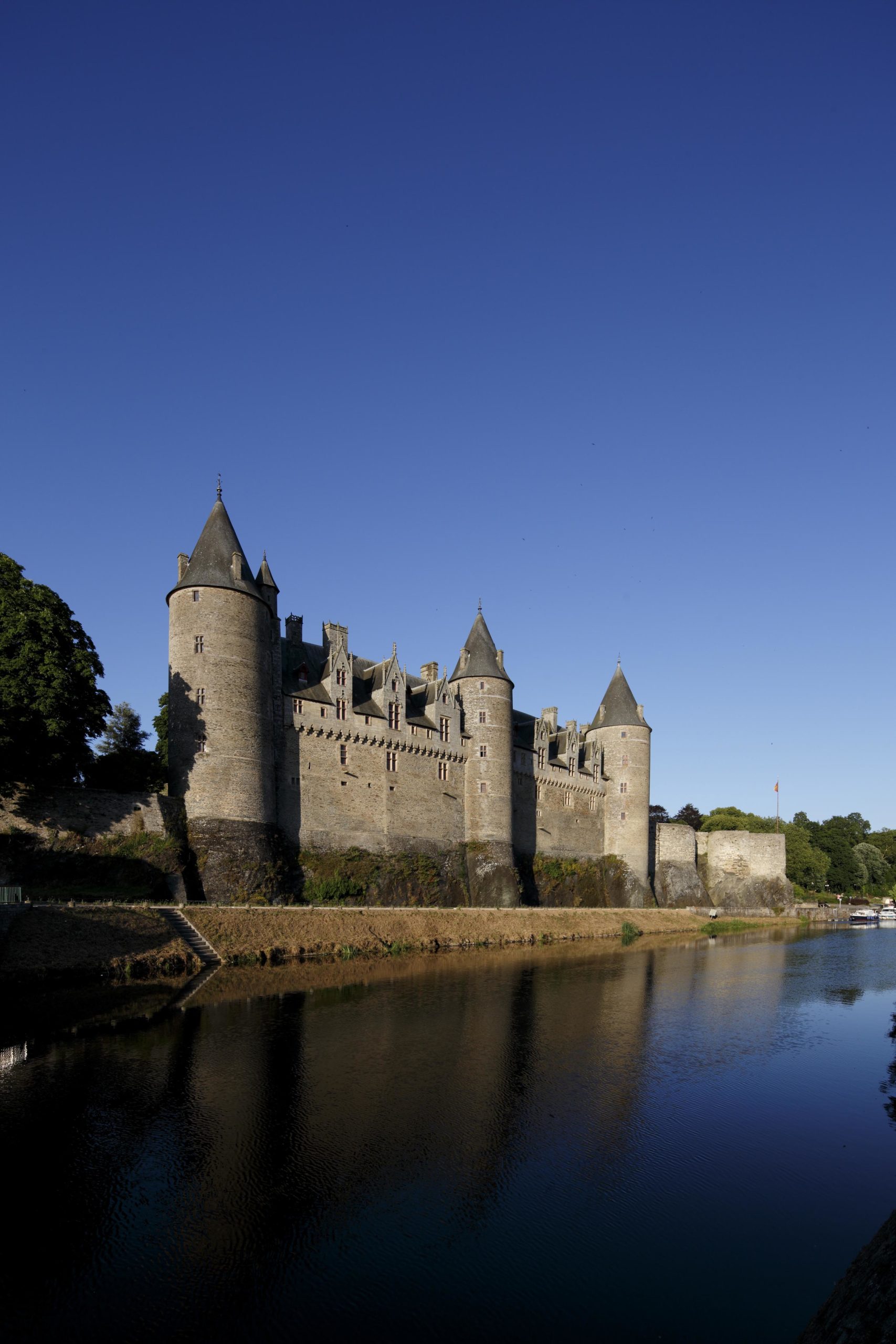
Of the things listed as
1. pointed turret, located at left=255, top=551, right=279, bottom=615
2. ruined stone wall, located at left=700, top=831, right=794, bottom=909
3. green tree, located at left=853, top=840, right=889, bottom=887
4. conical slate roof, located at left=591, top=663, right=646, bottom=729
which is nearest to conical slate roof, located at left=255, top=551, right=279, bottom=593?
pointed turret, located at left=255, top=551, right=279, bottom=615

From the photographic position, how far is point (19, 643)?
28.4 metres

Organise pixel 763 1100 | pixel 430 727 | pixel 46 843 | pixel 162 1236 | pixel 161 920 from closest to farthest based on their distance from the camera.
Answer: pixel 162 1236 < pixel 763 1100 < pixel 161 920 < pixel 46 843 < pixel 430 727

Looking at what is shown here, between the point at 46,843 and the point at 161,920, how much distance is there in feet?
17.6

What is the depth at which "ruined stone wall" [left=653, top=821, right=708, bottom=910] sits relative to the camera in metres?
60.8

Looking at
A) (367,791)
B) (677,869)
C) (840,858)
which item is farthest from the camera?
(840,858)

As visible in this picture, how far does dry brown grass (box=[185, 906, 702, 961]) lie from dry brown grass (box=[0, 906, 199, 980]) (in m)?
2.26

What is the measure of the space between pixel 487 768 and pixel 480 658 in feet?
20.7

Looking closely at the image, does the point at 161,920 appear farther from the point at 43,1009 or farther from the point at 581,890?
the point at 581,890

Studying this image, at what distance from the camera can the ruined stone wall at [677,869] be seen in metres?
60.8

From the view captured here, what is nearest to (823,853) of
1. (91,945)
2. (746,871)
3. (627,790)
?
(746,871)

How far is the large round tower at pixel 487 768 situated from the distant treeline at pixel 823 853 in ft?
142

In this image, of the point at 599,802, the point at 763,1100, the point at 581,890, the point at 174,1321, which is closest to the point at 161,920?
the point at 763,1100

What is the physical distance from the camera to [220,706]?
35.8 meters

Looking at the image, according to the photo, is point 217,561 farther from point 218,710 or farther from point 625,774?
point 625,774
